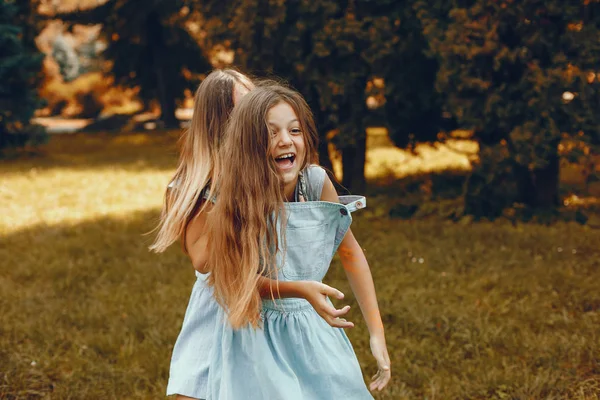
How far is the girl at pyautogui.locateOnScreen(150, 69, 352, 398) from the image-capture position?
196cm

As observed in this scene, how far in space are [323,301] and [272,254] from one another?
0.70 ft

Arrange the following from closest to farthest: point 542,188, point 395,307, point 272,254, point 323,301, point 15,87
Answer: point 323,301 < point 272,254 < point 395,307 < point 542,188 < point 15,87

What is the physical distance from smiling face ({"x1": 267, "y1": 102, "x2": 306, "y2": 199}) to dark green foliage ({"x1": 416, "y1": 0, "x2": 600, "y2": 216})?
167 inches

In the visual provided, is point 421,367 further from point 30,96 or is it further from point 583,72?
point 30,96

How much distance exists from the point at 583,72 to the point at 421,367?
3379mm

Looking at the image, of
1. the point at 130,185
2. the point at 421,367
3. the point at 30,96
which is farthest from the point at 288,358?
the point at 30,96

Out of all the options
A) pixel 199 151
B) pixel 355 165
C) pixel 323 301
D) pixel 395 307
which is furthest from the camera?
pixel 355 165

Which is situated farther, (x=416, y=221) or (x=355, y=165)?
(x=355, y=165)

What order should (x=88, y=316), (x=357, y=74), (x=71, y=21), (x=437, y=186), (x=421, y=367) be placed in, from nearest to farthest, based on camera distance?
1. (x=421, y=367)
2. (x=88, y=316)
3. (x=357, y=74)
4. (x=437, y=186)
5. (x=71, y=21)

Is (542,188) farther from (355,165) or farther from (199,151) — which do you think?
(199,151)

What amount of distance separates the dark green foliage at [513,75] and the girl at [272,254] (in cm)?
420

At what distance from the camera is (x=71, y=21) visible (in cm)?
1703

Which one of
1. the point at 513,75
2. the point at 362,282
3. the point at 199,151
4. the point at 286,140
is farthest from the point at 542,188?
the point at 286,140

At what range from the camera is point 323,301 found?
1.67 metres
